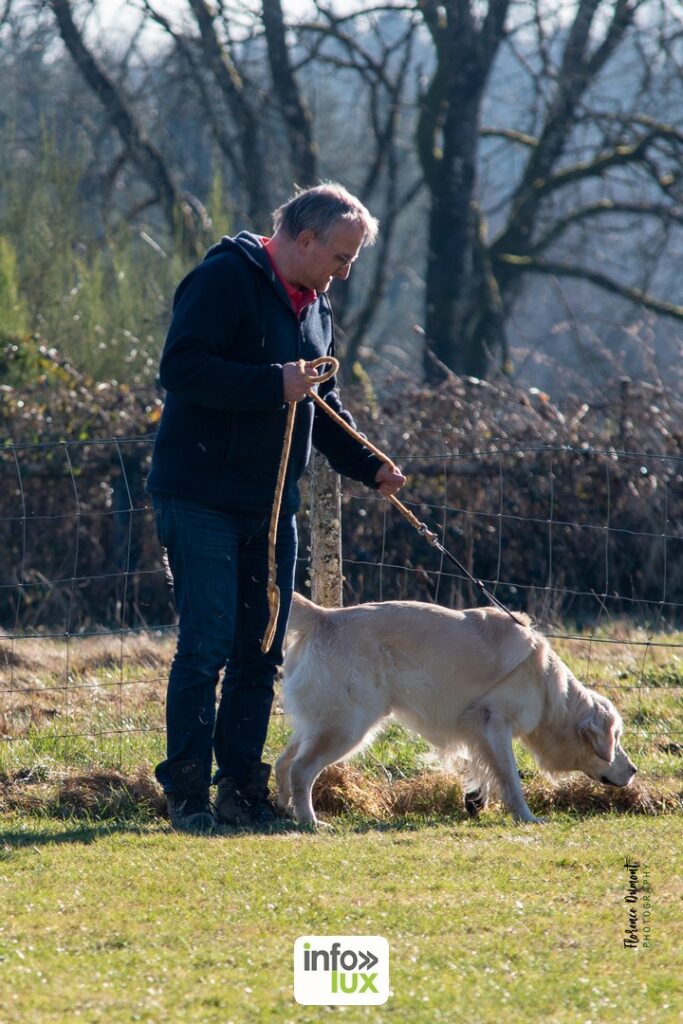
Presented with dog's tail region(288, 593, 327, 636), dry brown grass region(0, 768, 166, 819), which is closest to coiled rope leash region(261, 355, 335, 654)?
dog's tail region(288, 593, 327, 636)

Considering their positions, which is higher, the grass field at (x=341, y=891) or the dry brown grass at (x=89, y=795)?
the grass field at (x=341, y=891)

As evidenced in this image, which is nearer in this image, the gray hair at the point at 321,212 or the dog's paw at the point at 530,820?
the gray hair at the point at 321,212

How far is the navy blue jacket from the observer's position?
3.94 metres

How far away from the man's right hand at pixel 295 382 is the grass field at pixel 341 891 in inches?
54.6

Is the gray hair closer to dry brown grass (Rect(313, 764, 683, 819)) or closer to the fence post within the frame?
the fence post

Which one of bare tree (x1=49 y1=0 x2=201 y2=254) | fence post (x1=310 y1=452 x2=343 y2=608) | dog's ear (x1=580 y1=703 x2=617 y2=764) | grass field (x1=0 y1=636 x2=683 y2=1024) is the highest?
bare tree (x1=49 y1=0 x2=201 y2=254)

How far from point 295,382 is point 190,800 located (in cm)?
142

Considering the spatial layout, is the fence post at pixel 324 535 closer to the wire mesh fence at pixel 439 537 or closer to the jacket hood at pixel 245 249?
Answer: the jacket hood at pixel 245 249

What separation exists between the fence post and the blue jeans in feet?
2.65

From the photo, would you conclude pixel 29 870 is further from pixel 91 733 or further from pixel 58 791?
pixel 91 733

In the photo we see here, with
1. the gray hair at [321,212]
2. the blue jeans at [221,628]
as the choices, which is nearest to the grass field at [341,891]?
the blue jeans at [221,628]

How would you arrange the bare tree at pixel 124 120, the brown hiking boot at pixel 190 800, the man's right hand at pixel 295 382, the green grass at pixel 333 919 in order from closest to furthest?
1. the green grass at pixel 333 919
2. the man's right hand at pixel 295 382
3. the brown hiking boot at pixel 190 800
4. the bare tree at pixel 124 120

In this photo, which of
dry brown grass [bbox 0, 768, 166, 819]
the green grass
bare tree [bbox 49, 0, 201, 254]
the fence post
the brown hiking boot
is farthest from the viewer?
bare tree [bbox 49, 0, 201, 254]

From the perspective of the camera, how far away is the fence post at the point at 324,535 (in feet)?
17.3
